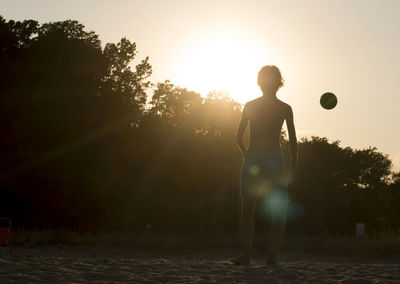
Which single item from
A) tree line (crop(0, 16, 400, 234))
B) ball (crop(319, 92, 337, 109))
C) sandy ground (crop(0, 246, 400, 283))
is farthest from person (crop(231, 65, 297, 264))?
tree line (crop(0, 16, 400, 234))

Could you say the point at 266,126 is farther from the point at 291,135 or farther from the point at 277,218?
the point at 277,218

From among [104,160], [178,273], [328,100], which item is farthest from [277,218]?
[104,160]

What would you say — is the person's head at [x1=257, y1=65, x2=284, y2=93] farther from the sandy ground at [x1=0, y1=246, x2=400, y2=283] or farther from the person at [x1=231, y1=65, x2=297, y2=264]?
the sandy ground at [x1=0, y1=246, x2=400, y2=283]

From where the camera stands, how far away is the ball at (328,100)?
1080 cm

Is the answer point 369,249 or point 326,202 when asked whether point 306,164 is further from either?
point 369,249

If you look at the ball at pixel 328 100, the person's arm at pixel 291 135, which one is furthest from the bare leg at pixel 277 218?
the ball at pixel 328 100

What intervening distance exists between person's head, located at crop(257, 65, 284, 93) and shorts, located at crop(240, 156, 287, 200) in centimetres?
88

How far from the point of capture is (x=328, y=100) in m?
11.0

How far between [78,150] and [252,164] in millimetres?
29207

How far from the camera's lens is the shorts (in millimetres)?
7285

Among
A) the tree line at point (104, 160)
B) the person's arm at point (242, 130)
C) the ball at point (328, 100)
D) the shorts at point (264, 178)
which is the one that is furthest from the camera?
the tree line at point (104, 160)

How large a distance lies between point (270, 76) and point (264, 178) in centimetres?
125

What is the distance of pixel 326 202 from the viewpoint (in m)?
35.4

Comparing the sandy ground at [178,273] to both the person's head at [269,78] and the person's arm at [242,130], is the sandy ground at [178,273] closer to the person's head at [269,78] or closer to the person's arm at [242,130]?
the person's arm at [242,130]
